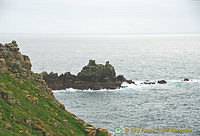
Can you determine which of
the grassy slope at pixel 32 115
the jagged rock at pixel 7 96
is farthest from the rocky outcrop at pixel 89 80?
the jagged rock at pixel 7 96

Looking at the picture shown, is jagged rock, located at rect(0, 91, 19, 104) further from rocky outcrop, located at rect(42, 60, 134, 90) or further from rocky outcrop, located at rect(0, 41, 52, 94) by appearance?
rocky outcrop, located at rect(42, 60, 134, 90)

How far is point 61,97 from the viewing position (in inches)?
3438

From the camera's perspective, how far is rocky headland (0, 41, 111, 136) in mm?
23244

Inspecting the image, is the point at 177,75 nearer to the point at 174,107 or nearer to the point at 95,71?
the point at 95,71

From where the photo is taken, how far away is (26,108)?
26734mm

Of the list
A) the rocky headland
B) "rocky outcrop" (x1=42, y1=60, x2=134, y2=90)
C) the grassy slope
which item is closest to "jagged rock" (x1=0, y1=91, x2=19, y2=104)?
the rocky headland

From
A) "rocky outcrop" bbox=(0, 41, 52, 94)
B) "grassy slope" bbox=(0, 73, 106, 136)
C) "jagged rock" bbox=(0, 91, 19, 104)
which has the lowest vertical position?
"grassy slope" bbox=(0, 73, 106, 136)

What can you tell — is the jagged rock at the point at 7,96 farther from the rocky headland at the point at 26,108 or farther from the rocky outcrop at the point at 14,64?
the rocky outcrop at the point at 14,64

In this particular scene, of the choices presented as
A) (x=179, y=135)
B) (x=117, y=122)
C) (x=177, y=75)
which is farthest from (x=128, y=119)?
(x=177, y=75)

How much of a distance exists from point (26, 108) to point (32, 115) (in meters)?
0.94

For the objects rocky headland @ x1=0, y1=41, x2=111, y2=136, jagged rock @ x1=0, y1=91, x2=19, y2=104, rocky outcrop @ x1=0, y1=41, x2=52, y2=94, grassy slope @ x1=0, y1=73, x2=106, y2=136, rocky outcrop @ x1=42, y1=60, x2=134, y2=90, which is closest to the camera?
grassy slope @ x1=0, y1=73, x2=106, y2=136

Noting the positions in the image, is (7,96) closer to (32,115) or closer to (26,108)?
(26,108)

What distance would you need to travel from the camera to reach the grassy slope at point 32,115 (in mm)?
22875

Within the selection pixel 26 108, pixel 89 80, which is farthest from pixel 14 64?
pixel 89 80
